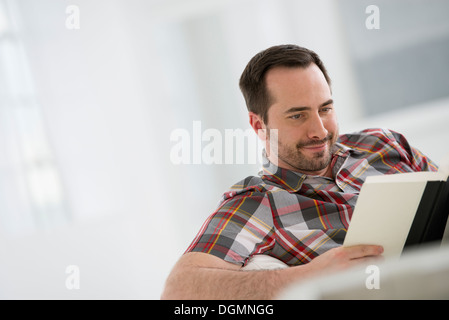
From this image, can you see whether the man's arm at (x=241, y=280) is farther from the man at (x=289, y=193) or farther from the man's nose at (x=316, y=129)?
the man's nose at (x=316, y=129)

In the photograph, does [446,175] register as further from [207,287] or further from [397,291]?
[207,287]

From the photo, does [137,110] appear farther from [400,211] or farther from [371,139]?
[400,211]

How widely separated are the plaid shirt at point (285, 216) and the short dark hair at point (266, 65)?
20 cm

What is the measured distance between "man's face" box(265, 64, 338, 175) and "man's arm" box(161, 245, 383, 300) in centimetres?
49

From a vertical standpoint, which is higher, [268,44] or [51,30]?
[51,30]

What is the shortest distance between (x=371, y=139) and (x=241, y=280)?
2.45 feet

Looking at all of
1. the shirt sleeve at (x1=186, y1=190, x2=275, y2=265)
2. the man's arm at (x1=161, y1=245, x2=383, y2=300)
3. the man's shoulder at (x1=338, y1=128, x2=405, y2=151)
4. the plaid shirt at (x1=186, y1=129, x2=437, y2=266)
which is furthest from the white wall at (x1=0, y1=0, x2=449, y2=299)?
the man's arm at (x1=161, y1=245, x2=383, y2=300)

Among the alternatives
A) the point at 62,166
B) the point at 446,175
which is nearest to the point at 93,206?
the point at 62,166

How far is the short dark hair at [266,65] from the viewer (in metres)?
1.50

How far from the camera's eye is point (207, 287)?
1.05 meters

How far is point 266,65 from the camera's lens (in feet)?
4.97

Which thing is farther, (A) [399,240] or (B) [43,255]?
(B) [43,255]

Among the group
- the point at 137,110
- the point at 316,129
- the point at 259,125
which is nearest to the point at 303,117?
the point at 316,129

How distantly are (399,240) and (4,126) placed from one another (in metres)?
3.32
